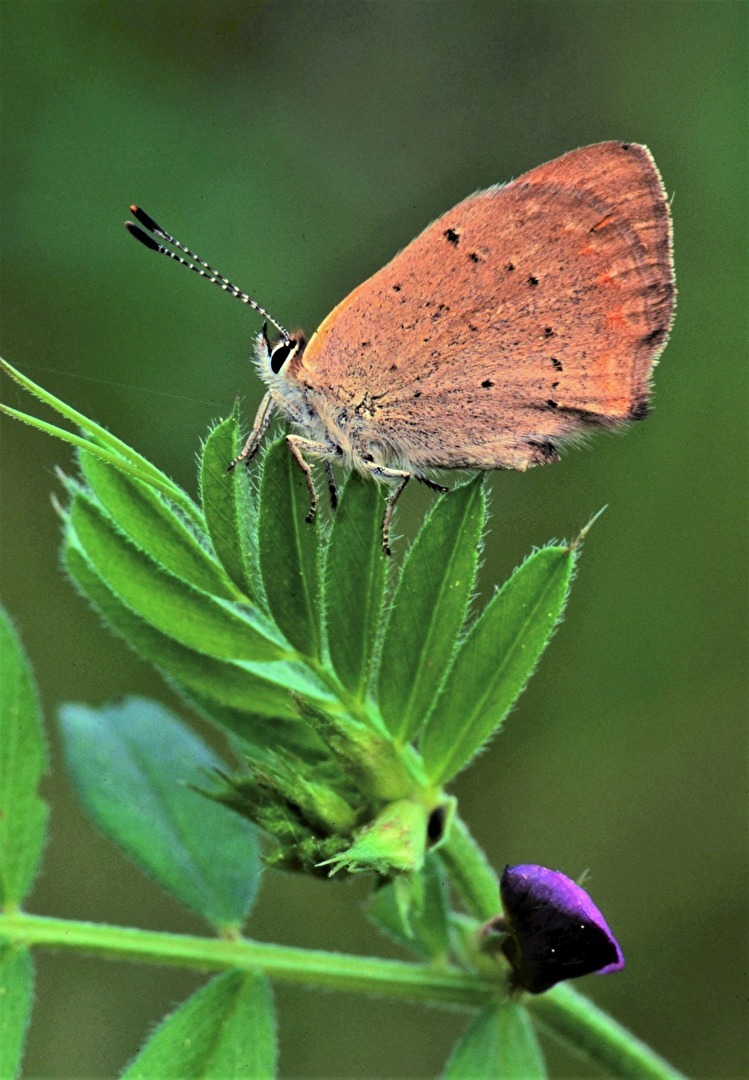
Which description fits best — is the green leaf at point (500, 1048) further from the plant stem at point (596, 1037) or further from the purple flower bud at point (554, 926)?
the purple flower bud at point (554, 926)

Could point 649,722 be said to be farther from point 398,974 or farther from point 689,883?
point 398,974

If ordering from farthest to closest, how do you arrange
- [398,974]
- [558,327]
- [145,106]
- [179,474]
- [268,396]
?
[145,106] < [268,396] < [558,327] < [398,974] < [179,474]

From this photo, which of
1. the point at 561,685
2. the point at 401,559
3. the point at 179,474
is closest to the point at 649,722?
the point at 561,685

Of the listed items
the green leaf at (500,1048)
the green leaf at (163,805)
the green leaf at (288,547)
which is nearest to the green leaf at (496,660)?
the green leaf at (288,547)

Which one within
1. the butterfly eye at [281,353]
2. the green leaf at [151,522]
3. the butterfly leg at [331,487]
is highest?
the butterfly eye at [281,353]

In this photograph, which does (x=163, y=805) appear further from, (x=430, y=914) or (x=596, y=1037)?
(x=596, y=1037)

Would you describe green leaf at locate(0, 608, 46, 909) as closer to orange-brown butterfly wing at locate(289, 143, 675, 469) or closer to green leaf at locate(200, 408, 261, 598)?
green leaf at locate(200, 408, 261, 598)
